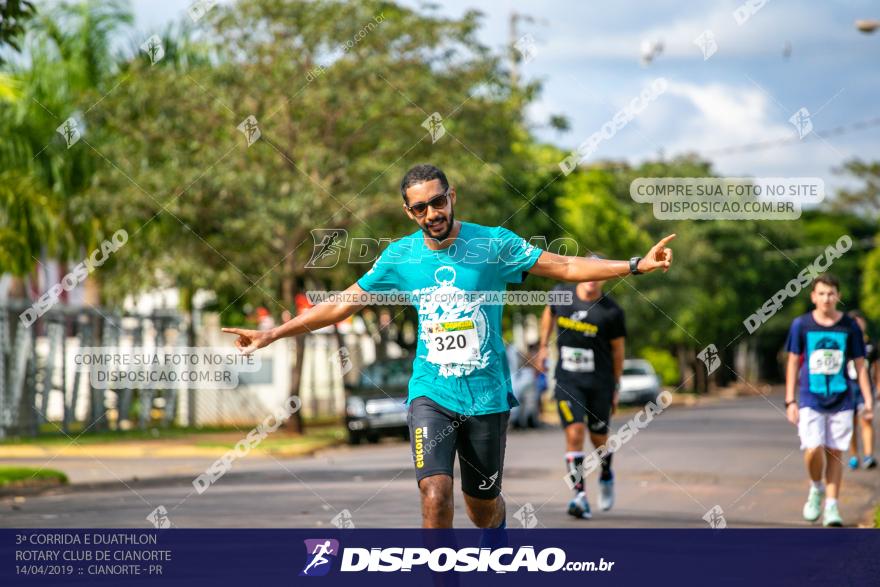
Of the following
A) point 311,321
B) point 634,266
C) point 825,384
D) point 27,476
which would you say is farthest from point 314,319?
point 27,476

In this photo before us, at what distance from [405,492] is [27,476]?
4.85 metres

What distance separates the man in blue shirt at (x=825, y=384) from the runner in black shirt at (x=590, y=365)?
1679 millimetres

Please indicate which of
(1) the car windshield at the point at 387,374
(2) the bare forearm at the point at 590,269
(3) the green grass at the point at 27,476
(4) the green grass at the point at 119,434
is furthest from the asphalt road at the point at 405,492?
(4) the green grass at the point at 119,434

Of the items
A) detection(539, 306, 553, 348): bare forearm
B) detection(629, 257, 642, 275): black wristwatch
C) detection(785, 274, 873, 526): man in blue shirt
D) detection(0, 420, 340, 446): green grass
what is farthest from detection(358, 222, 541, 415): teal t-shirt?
detection(0, 420, 340, 446): green grass

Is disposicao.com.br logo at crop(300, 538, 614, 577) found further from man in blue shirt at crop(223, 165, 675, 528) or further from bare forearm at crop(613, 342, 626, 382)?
bare forearm at crop(613, 342, 626, 382)

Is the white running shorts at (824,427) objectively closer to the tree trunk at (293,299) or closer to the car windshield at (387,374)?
the car windshield at (387,374)

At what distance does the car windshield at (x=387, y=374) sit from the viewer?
89.2 feet

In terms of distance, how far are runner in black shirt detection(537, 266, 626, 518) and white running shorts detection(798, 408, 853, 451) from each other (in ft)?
5.83

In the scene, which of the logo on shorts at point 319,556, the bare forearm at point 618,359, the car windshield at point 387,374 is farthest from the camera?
the car windshield at point 387,374

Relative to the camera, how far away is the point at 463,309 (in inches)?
278

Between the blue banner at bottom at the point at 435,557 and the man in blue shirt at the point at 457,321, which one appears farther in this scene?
the blue banner at bottom at the point at 435,557

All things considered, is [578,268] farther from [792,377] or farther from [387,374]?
[387,374]

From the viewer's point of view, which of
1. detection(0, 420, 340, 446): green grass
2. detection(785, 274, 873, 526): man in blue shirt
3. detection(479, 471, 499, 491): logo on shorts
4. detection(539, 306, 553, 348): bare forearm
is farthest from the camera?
detection(0, 420, 340, 446): green grass

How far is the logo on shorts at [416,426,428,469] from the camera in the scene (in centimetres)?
701
